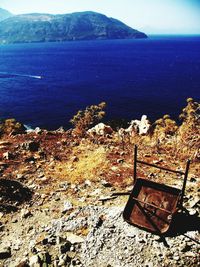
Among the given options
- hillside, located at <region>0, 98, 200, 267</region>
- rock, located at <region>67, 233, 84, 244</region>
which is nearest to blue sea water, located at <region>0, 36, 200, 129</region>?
hillside, located at <region>0, 98, 200, 267</region>

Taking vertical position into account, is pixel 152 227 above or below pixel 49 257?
above

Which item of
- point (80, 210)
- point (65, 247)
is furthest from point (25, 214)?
point (65, 247)

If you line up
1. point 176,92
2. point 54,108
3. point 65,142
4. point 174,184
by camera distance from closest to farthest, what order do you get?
point 174,184, point 65,142, point 54,108, point 176,92

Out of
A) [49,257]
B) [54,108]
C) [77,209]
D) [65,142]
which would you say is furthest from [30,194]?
[54,108]

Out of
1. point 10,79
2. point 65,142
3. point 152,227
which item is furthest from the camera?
point 10,79

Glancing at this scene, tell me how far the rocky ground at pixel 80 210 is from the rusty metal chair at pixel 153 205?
349mm

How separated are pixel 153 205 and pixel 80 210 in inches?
135

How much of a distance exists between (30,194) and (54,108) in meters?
51.4

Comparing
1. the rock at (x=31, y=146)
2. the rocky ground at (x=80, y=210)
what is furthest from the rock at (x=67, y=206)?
the rock at (x=31, y=146)

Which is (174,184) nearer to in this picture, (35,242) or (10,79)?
(35,242)

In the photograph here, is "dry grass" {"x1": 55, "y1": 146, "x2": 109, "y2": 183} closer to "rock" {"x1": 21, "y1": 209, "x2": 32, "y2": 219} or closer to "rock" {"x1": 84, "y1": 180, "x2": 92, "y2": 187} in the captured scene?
"rock" {"x1": 84, "y1": 180, "x2": 92, "y2": 187}

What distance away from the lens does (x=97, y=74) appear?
103812mm

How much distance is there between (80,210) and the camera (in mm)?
12734

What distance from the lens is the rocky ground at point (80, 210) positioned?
10.3 metres
